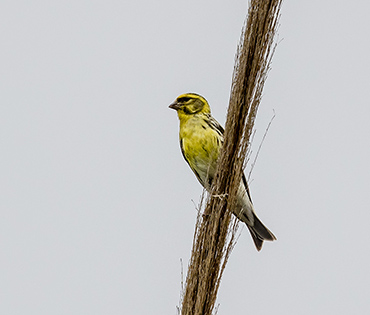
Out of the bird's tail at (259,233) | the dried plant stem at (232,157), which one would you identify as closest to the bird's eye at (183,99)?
the bird's tail at (259,233)

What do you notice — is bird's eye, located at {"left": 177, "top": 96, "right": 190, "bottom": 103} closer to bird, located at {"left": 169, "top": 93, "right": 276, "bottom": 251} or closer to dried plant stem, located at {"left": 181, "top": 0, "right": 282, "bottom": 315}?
bird, located at {"left": 169, "top": 93, "right": 276, "bottom": 251}

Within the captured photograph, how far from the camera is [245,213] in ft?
19.2

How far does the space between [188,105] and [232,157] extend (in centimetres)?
199

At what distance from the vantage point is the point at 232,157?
3.84m

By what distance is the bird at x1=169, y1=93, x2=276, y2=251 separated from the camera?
18.2 feet

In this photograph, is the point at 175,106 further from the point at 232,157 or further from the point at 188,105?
the point at 232,157

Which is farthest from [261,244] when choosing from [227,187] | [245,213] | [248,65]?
[248,65]

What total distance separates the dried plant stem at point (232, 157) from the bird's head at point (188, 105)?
1.93m

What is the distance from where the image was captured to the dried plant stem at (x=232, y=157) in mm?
3646

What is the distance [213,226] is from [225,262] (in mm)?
223

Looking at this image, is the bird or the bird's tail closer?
the bird

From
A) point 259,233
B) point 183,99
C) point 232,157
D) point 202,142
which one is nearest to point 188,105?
point 183,99

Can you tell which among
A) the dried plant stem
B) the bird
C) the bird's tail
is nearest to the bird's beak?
the bird

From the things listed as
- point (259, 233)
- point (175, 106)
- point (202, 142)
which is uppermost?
point (175, 106)
